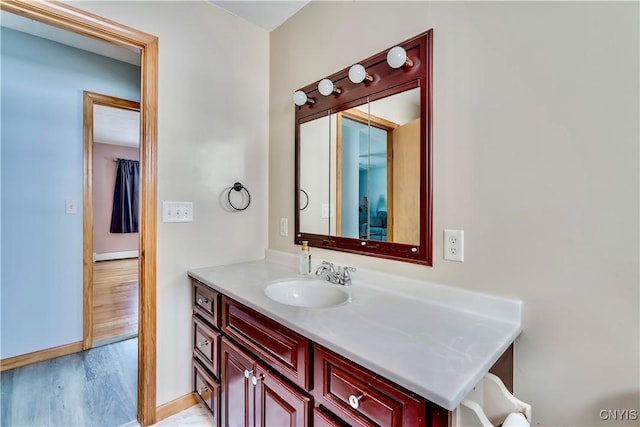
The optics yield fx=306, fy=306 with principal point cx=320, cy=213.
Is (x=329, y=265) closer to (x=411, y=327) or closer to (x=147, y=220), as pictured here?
(x=411, y=327)

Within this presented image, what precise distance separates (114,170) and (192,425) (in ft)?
18.9

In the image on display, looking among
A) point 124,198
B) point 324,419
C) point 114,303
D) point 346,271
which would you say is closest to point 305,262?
point 346,271

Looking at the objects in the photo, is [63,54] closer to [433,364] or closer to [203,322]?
[203,322]

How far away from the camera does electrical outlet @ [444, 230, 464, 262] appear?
116 cm

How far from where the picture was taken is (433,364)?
0.75 meters

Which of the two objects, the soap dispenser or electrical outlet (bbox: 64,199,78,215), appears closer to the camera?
the soap dispenser

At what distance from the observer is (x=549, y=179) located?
3.14 feet

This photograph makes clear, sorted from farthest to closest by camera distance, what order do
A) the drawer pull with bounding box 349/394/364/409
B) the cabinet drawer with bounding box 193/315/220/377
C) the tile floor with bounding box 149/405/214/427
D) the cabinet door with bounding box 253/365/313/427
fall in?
1. the tile floor with bounding box 149/405/214/427
2. the cabinet drawer with bounding box 193/315/220/377
3. the cabinet door with bounding box 253/365/313/427
4. the drawer pull with bounding box 349/394/364/409

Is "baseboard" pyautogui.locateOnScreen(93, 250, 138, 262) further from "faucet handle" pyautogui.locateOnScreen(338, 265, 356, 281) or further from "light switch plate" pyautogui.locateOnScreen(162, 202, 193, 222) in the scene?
"faucet handle" pyautogui.locateOnScreen(338, 265, 356, 281)

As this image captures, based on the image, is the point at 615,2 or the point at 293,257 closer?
the point at 615,2

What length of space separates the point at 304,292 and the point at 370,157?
0.74 m

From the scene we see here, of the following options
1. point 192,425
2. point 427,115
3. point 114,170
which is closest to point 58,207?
point 192,425

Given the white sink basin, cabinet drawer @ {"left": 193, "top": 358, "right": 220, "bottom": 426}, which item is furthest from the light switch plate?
cabinet drawer @ {"left": 193, "top": 358, "right": 220, "bottom": 426}

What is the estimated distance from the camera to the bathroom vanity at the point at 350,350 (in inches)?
28.9
